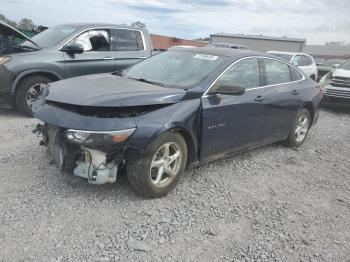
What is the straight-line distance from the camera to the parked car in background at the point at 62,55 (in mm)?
6441

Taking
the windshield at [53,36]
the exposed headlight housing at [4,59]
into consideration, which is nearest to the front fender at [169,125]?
the exposed headlight housing at [4,59]

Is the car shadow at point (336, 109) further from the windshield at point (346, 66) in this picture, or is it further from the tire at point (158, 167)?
the tire at point (158, 167)

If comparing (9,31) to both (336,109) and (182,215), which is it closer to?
(182,215)

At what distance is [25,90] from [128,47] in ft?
7.78

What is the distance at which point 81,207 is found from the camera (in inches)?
139

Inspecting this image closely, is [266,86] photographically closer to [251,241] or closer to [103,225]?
[251,241]

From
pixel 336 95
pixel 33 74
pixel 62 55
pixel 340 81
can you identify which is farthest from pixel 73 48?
pixel 340 81

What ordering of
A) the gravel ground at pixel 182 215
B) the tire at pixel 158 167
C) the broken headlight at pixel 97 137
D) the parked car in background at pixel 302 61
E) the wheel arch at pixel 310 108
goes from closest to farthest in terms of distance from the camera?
1. the gravel ground at pixel 182 215
2. the broken headlight at pixel 97 137
3. the tire at pixel 158 167
4. the wheel arch at pixel 310 108
5. the parked car in background at pixel 302 61

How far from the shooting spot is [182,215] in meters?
3.59

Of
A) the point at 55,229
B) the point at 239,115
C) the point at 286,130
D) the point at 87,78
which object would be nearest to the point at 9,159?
the point at 87,78

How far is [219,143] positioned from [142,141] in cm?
124

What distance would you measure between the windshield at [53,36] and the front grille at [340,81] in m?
6.98

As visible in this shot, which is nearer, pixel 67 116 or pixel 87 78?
pixel 67 116

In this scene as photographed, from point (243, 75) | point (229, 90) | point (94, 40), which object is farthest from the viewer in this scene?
point (94, 40)
